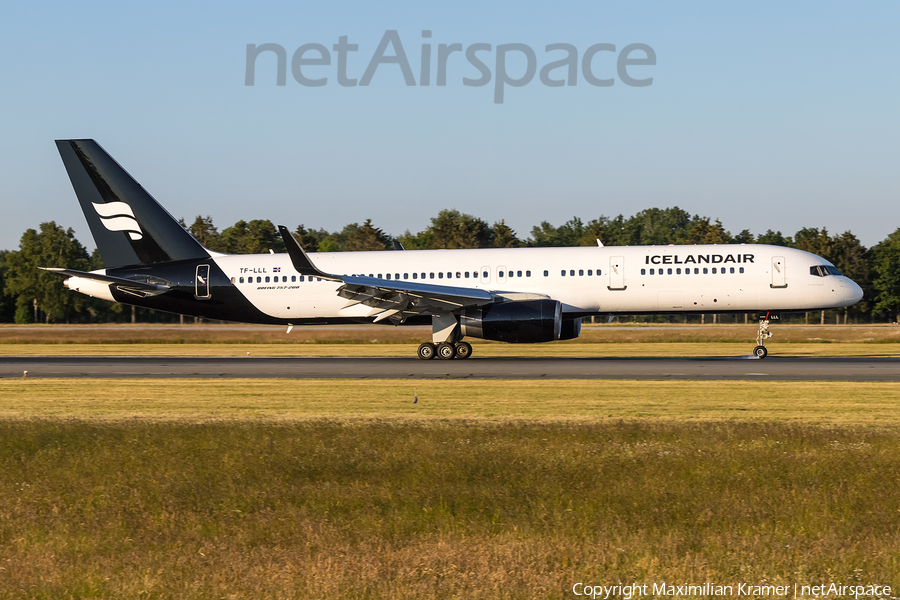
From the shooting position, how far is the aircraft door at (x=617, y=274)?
106ft

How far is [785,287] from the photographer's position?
3206 centimetres

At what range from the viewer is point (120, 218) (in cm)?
3466

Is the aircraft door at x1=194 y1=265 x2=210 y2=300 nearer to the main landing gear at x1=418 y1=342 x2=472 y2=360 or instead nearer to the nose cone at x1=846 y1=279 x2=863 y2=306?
the main landing gear at x1=418 y1=342 x2=472 y2=360

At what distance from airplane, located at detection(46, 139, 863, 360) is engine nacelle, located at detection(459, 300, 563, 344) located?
0.13 ft

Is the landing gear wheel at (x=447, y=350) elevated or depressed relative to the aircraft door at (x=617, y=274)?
depressed

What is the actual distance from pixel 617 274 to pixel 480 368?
7211 mm

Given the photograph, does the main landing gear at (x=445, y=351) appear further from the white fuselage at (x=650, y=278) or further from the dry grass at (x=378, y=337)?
the dry grass at (x=378, y=337)

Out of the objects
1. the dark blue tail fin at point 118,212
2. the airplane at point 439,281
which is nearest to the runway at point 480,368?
the airplane at point 439,281

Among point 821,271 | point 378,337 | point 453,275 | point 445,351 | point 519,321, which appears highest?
point 821,271

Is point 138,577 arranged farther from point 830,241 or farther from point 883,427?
point 830,241

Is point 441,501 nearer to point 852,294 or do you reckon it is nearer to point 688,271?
point 688,271

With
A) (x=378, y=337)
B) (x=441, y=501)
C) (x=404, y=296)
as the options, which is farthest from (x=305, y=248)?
(x=441, y=501)

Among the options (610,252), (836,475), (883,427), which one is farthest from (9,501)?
(610,252)

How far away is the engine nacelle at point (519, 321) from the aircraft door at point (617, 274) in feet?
9.46
